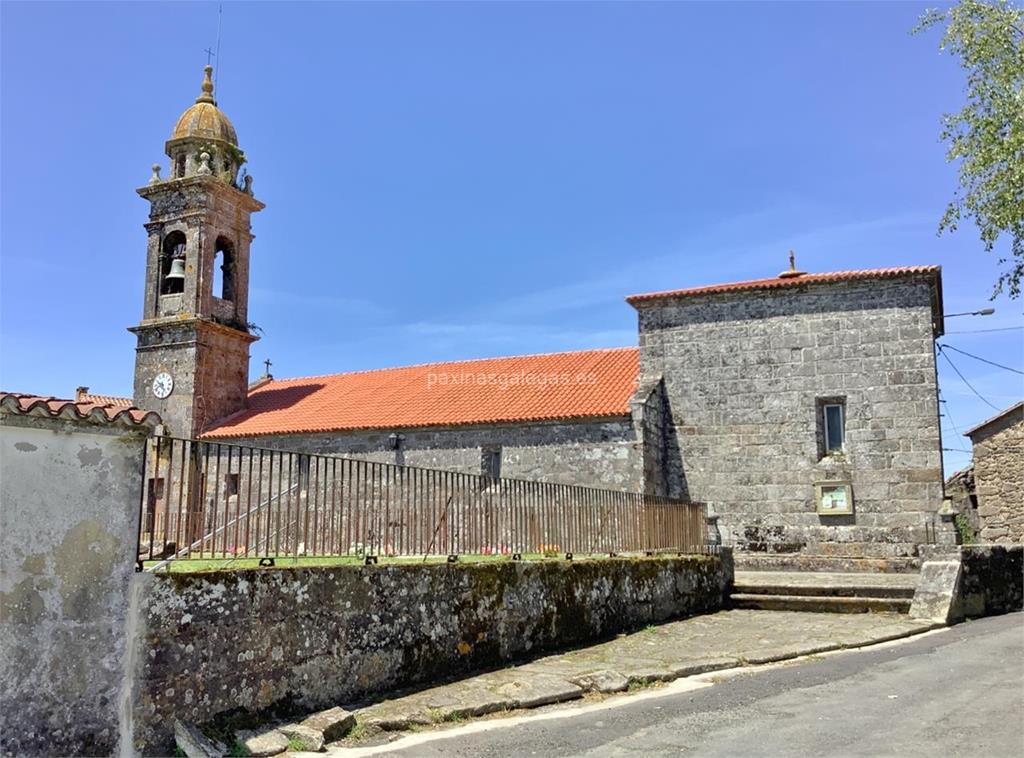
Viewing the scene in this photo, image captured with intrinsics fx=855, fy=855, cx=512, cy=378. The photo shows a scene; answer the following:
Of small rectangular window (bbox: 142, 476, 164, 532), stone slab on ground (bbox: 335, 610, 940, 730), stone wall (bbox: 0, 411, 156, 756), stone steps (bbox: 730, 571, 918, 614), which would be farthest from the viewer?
stone steps (bbox: 730, 571, 918, 614)

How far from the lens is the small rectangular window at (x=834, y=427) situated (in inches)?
736

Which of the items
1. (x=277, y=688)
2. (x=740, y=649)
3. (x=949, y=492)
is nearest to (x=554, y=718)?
(x=277, y=688)

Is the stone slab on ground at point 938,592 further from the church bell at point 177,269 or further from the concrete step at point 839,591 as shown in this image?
the church bell at point 177,269

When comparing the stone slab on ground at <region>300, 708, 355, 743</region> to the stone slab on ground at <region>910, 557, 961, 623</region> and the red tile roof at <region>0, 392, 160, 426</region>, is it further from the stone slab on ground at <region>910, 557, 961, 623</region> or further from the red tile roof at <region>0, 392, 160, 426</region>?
the stone slab on ground at <region>910, 557, 961, 623</region>

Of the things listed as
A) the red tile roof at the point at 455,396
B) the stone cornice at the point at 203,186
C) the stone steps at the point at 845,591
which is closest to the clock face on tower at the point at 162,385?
the red tile roof at the point at 455,396

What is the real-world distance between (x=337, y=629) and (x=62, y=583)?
2.39m

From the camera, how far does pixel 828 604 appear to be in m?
14.1

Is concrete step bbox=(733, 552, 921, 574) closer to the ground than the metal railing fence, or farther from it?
closer to the ground

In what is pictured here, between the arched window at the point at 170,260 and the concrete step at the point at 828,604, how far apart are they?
19.2 meters

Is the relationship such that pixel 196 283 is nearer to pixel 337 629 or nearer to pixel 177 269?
pixel 177 269

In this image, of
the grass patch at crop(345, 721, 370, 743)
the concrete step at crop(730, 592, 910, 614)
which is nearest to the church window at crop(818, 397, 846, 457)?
the concrete step at crop(730, 592, 910, 614)

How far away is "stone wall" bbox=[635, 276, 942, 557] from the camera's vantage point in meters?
17.9

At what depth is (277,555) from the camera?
7348mm

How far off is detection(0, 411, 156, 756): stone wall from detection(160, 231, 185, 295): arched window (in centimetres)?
2146
